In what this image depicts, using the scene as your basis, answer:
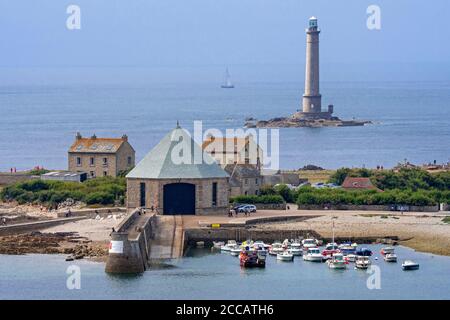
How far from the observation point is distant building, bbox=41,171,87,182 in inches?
3474

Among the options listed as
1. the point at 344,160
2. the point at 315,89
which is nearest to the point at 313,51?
the point at 315,89

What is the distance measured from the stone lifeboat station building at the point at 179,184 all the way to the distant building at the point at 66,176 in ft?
40.1

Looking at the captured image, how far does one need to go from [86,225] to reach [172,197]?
4744 mm

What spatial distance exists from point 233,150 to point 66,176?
9068 millimetres

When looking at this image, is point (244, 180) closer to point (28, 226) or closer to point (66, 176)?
point (66, 176)

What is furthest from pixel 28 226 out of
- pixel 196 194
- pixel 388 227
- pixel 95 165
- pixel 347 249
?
pixel 95 165

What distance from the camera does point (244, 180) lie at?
8206 cm

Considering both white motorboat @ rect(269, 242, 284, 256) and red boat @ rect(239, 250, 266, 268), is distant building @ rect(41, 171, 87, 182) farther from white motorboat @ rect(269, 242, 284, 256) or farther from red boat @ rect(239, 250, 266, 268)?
red boat @ rect(239, 250, 266, 268)

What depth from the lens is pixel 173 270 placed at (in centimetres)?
6247

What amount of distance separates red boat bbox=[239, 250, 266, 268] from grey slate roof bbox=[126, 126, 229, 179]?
11.1m

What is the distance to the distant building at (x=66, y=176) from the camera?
3474 inches

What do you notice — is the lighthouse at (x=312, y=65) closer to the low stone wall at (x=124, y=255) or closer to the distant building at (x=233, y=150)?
the distant building at (x=233, y=150)
